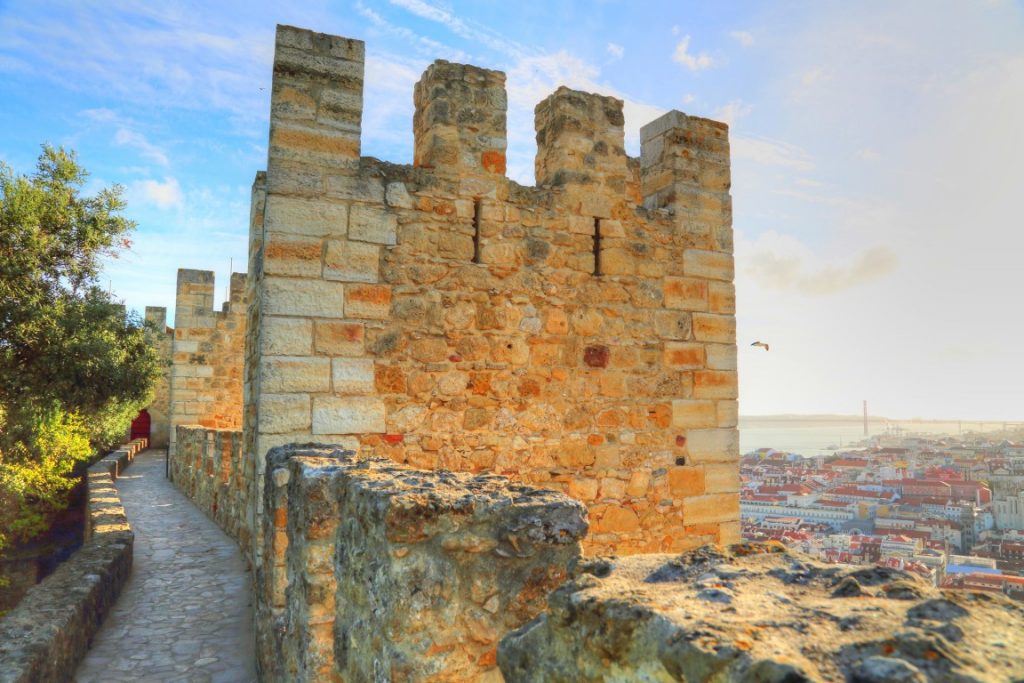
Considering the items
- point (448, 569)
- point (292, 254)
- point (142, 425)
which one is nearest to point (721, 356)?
point (292, 254)

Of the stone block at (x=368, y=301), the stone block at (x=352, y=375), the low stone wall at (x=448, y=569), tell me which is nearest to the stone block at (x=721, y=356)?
the stone block at (x=368, y=301)

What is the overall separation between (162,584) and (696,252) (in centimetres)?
588

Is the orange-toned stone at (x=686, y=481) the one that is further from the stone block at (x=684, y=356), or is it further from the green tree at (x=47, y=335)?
the green tree at (x=47, y=335)

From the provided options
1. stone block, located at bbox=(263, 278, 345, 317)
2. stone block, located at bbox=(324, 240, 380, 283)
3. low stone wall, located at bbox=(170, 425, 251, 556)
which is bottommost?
low stone wall, located at bbox=(170, 425, 251, 556)

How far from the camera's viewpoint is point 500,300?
5.07 metres

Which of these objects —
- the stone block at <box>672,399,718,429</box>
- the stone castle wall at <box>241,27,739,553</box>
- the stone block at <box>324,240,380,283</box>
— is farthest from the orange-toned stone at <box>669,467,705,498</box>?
the stone block at <box>324,240,380,283</box>

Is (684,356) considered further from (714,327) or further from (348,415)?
(348,415)

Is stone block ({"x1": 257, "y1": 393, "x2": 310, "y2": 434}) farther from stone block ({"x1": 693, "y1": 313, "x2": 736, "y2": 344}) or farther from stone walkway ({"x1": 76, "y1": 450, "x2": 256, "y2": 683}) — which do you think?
stone block ({"x1": 693, "y1": 313, "x2": 736, "y2": 344})

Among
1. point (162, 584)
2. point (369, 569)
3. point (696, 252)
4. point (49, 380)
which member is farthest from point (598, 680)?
point (49, 380)

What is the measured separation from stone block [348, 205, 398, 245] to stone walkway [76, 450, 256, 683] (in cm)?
294

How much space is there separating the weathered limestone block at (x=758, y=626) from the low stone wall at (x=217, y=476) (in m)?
5.29

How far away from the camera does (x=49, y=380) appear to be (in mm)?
11438

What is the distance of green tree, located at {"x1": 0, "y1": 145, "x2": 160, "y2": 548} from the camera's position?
988 centimetres

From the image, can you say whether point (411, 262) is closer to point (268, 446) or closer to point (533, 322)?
point (533, 322)
